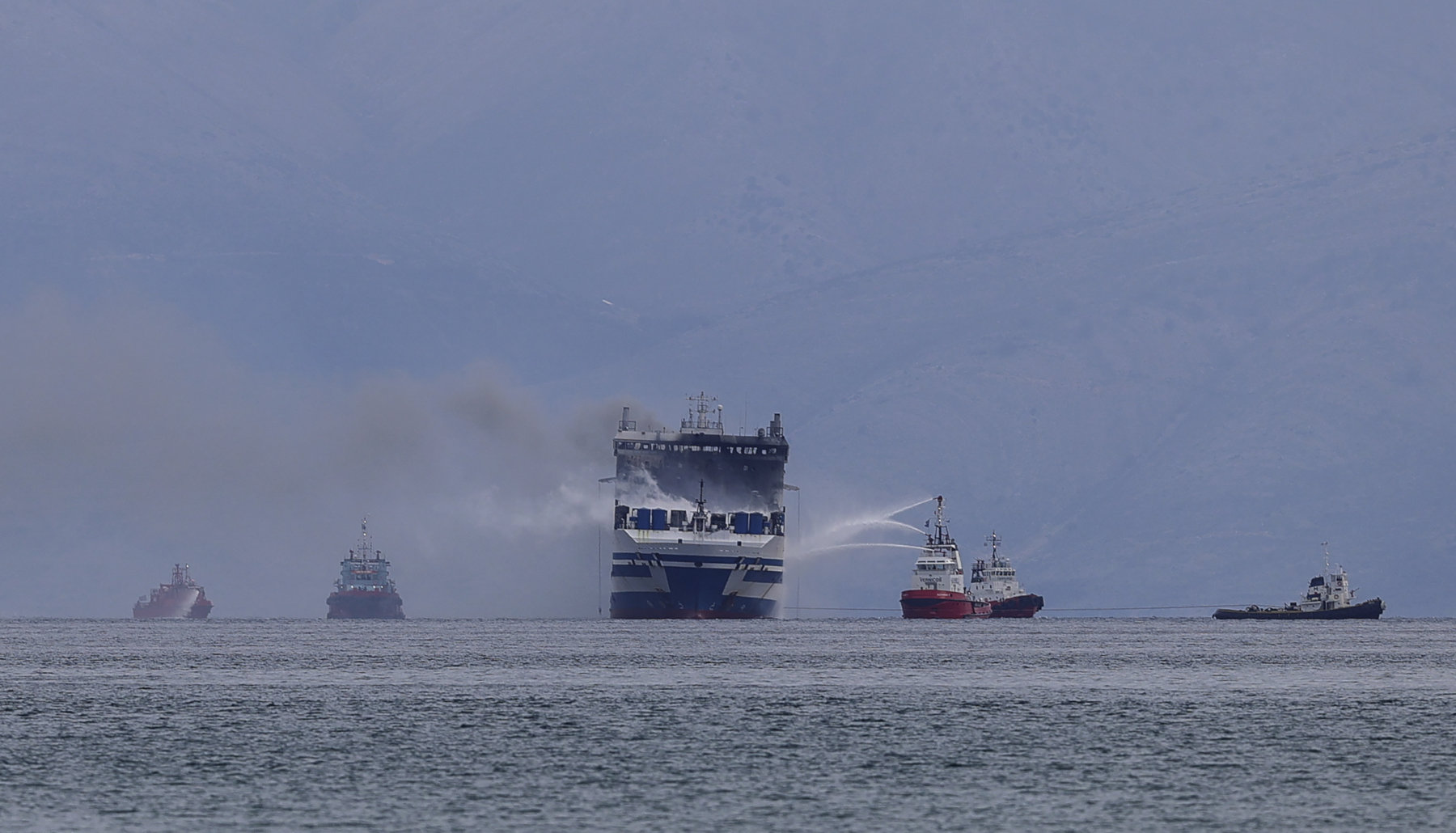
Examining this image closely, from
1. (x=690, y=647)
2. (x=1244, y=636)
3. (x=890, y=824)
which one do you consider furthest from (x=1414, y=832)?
(x=1244, y=636)

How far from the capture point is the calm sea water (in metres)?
60.3

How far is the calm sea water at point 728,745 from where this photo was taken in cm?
6034

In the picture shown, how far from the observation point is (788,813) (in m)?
60.0

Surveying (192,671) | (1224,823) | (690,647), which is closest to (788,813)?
(1224,823)

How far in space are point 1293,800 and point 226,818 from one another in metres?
30.1

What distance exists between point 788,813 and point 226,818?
15397mm

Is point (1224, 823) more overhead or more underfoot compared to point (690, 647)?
more underfoot

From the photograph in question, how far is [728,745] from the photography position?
77.9m

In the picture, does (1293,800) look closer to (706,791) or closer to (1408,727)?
(706,791)

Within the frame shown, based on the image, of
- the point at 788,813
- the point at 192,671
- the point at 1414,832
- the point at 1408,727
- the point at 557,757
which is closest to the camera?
the point at 1414,832

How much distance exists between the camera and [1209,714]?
89.4m

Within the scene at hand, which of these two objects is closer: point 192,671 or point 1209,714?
point 1209,714

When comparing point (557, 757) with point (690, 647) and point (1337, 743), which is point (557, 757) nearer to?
point (1337, 743)

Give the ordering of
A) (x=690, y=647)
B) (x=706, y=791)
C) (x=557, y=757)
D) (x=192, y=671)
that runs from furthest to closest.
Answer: (x=690, y=647) < (x=192, y=671) < (x=557, y=757) < (x=706, y=791)
